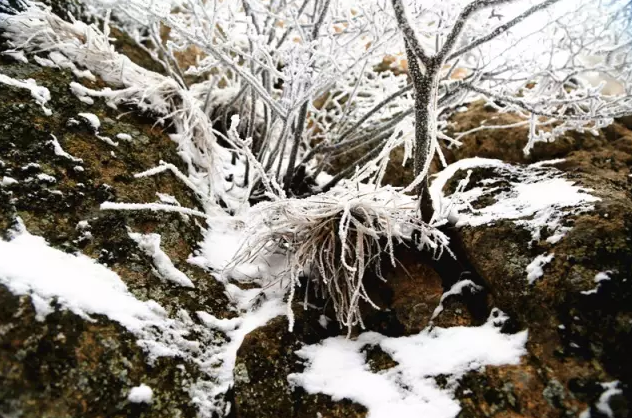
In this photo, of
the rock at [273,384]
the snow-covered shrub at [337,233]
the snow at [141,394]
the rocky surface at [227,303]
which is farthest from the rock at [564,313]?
the snow at [141,394]

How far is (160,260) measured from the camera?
1.51 meters

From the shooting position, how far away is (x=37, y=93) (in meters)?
1.69

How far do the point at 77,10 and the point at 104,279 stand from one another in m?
2.14

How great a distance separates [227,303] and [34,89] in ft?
4.14

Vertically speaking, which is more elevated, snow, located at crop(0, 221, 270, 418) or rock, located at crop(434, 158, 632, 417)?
rock, located at crop(434, 158, 632, 417)

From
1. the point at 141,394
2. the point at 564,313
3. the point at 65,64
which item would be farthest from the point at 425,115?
the point at 65,64

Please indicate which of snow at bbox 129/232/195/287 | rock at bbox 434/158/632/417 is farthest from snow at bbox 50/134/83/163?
rock at bbox 434/158/632/417

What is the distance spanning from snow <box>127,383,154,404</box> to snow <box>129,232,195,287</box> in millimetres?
434

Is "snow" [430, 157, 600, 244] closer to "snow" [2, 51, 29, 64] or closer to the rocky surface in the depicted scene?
the rocky surface

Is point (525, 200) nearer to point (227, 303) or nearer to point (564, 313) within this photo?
point (564, 313)

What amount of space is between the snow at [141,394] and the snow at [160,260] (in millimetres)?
434

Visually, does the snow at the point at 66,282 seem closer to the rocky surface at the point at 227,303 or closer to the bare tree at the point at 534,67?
the rocky surface at the point at 227,303

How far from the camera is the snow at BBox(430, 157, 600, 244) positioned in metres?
1.47

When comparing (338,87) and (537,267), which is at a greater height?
(338,87)
